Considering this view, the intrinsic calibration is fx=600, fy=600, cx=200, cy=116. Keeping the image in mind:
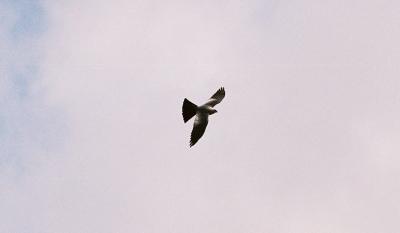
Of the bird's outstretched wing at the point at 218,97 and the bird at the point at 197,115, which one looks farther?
the bird's outstretched wing at the point at 218,97

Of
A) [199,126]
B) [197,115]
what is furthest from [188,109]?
[199,126]

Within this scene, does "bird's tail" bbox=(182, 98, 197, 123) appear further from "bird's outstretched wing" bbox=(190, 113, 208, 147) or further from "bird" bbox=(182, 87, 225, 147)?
"bird's outstretched wing" bbox=(190, 113, 208, 147)

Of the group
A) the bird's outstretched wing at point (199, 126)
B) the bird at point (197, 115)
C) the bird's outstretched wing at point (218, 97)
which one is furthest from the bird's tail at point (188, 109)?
the bird's outstretched wing at point (218, 97)

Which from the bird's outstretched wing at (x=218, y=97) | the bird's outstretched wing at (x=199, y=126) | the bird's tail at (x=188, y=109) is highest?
the bird's outstretched wing at (x=218, y=97)

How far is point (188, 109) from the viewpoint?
3092 cm

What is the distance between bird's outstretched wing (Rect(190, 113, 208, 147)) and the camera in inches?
1239

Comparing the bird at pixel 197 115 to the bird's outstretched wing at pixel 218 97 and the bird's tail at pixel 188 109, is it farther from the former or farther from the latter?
the bird's outstretched wing at pixel 218 97

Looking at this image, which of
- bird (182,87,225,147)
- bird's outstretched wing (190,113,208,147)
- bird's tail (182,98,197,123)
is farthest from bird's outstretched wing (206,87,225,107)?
bird's tail (182,98,197,123)

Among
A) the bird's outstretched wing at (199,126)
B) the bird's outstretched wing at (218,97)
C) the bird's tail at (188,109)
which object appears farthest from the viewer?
the bird's outstretched wing at (218,97)

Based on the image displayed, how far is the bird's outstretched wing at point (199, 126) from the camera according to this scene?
3147 cm

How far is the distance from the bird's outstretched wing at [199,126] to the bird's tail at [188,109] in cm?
41

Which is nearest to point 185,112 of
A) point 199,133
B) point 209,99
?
point 199,133

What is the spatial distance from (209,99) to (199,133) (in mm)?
3232

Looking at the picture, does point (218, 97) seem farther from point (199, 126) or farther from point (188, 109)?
point (188, 109)
